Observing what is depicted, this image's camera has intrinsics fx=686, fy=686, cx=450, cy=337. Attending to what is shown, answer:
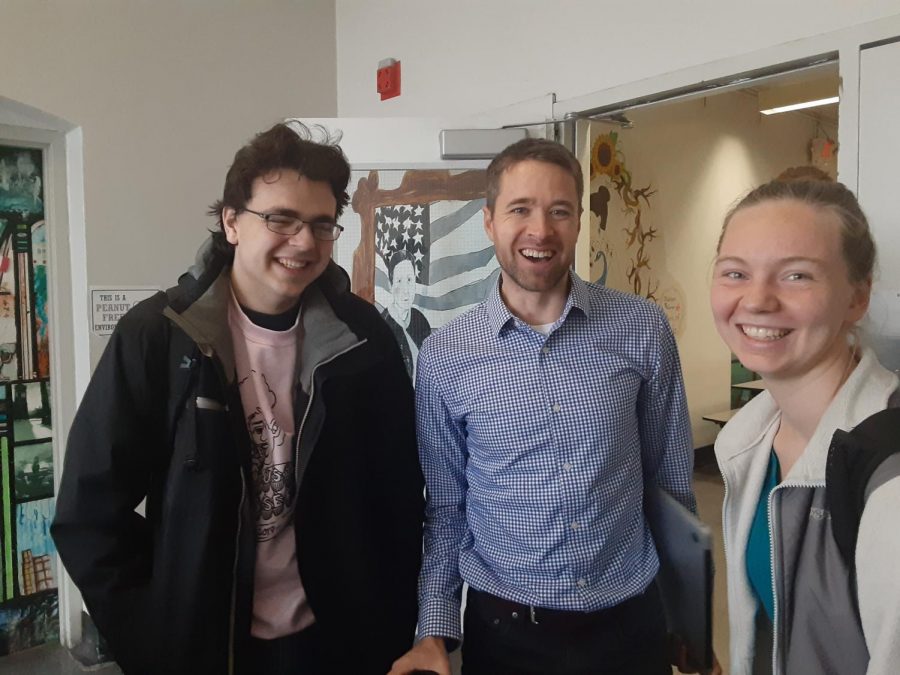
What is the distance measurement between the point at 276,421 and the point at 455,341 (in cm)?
43

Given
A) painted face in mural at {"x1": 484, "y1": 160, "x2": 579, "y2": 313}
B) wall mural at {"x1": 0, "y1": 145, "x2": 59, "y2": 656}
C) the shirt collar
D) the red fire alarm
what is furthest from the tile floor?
the red fire alarm

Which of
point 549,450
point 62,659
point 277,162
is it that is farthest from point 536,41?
point 62,659

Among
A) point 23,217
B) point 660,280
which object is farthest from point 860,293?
point 660,280

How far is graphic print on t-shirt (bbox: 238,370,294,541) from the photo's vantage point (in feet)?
4.38

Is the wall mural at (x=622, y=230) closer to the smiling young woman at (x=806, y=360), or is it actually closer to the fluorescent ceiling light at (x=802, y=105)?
the fluorescent ceiling light at (x=802, y=105)

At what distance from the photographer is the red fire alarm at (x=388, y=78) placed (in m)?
3.11

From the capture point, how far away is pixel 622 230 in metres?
4.32

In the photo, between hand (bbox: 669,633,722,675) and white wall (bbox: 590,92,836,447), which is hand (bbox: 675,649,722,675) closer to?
hand (bbox: 669,633,722,675)

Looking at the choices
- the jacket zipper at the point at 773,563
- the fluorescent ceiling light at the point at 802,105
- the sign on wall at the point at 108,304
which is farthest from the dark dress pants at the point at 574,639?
the fluorescent ceiling light at the point at 802,105

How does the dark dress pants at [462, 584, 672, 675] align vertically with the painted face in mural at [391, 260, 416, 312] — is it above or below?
below

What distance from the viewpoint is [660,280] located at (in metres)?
4.66

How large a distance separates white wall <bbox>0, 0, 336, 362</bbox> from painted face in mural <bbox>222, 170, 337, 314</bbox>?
1.71m

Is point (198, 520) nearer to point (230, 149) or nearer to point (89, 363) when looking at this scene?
point (89, 363)

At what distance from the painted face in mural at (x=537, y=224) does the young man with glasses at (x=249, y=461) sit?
0.35 metres
